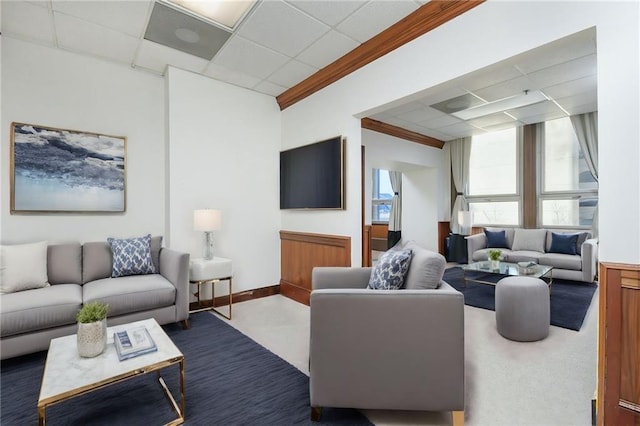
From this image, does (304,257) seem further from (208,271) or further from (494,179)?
(494,179)

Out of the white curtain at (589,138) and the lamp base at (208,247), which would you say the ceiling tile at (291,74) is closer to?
the lamp base at (208,247)

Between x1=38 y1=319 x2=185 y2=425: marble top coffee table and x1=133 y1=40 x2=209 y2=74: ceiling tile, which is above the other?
x1=133 y1=40 x2=209 y2=74: ceiling tile

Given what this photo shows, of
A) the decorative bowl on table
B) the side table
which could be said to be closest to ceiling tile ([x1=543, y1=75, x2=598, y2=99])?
the decorative bowl on table

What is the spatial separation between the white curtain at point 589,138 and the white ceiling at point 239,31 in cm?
449

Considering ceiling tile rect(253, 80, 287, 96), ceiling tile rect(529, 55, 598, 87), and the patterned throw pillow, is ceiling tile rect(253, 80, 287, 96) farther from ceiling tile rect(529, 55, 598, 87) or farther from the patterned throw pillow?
ceiling tile rect(529, 55, 598, 87)

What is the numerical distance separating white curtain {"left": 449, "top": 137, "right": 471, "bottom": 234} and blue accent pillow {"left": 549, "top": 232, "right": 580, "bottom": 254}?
180 cm

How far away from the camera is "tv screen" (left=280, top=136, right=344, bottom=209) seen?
3.48 metres

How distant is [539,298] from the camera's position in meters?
2.77

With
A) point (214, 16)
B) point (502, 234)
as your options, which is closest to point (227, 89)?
point (214, 16)

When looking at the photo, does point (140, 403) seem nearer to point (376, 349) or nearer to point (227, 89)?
point (376, 349)

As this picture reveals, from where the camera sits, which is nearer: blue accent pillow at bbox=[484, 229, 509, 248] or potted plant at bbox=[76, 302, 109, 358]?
potted plant at bbox=[76, 302, 109, 358]

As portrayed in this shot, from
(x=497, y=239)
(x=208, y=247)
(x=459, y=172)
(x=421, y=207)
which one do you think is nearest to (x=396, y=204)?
(x=421, y=207)

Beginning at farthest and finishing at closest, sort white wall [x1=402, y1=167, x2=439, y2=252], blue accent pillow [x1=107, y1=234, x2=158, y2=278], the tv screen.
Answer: white wall [x1=402, y1=167, x2=439, y2=252], the tv screen, blue accent pillow [x1=107, y1=234, x2=158, y2=278]

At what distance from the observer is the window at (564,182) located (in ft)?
17.3
